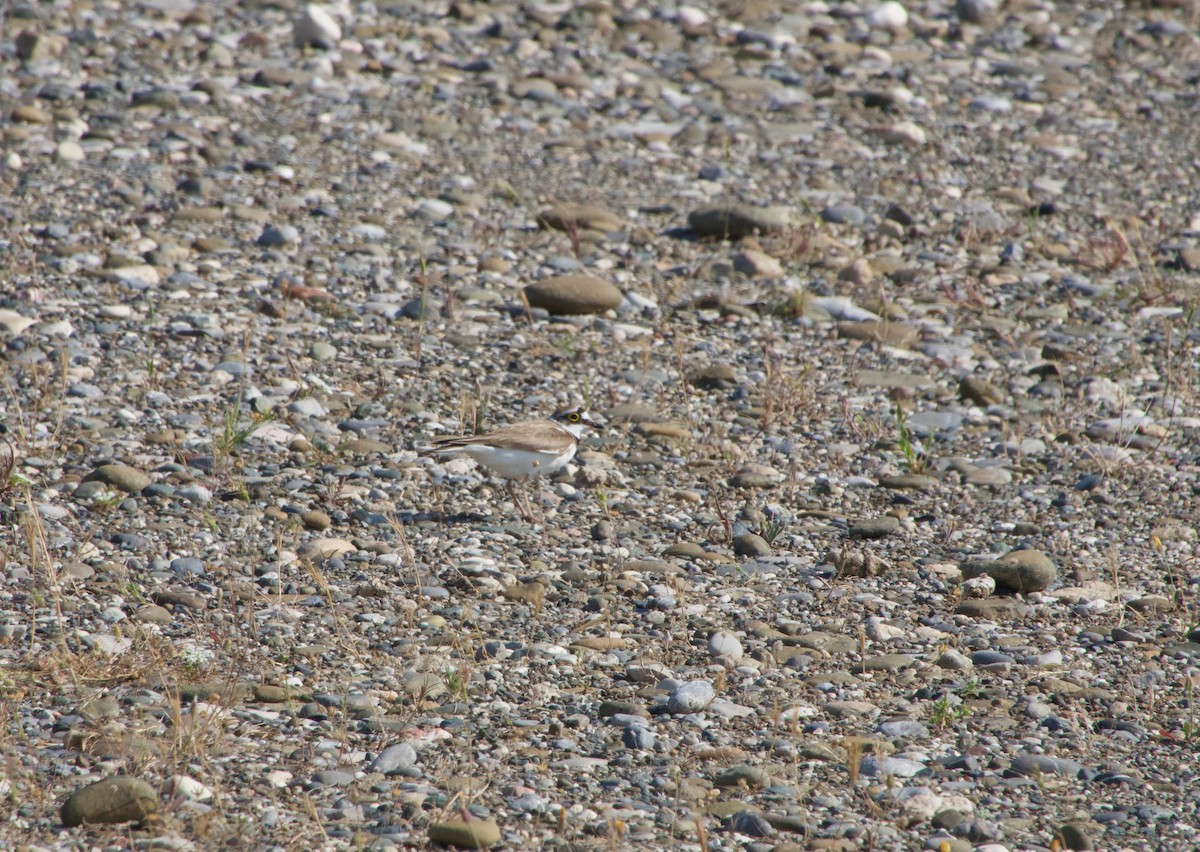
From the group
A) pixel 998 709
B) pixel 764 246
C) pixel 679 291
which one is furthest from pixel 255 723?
pixel 764 246

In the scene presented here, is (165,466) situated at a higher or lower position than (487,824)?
lower

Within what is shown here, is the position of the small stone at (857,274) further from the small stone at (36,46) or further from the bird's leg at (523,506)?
the small stone at (36,46)

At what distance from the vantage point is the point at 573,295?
862 centimetres

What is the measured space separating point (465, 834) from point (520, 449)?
2.58 m

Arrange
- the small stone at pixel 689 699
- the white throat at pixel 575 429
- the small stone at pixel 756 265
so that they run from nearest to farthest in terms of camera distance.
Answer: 1. the small stone at pixel 689 699
2. the white throat at pixel 575 429
3. the small stone at pixel 756 265

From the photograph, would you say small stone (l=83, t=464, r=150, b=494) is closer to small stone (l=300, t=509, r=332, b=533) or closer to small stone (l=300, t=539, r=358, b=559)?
small stone (l=300, t=509, r=332, b=533)

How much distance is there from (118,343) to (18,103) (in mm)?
3716

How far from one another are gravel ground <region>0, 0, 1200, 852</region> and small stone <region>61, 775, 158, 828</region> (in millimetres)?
17

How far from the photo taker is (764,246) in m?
9.62

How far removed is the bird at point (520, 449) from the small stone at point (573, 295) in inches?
75.4

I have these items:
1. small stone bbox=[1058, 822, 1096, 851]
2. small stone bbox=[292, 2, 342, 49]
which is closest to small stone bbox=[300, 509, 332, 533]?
small stone bbox=[1058, 822, 1096, 851]

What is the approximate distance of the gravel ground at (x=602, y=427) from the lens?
182 inches

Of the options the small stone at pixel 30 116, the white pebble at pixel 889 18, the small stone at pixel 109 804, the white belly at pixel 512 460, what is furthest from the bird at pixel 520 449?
the white pebble at pixel 889 18

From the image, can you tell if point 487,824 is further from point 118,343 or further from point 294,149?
point 294,149
